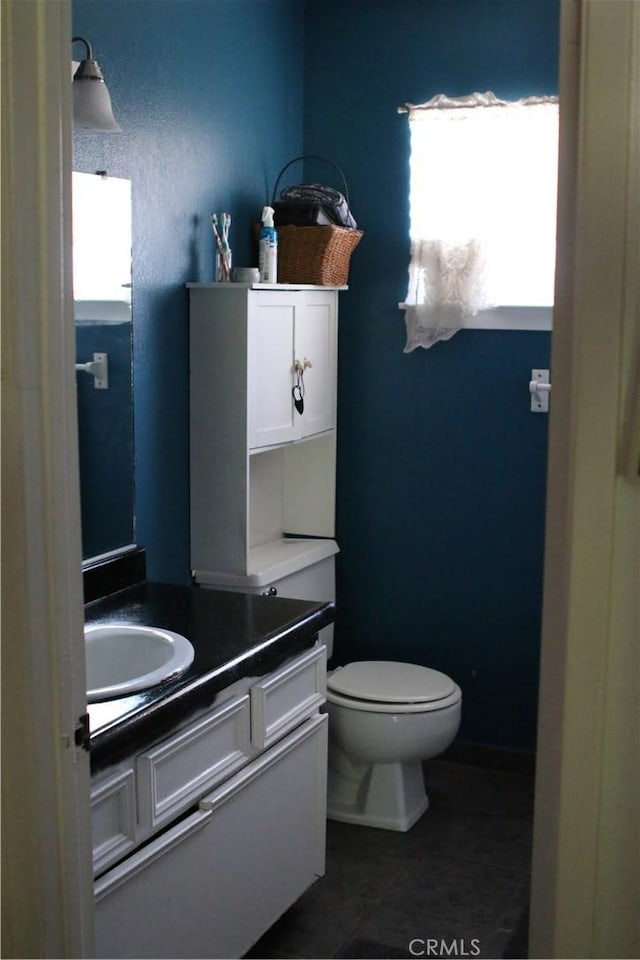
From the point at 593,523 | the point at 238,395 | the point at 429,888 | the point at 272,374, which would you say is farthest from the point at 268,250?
the point at 593,523

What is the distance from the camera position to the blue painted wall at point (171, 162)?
2.82m

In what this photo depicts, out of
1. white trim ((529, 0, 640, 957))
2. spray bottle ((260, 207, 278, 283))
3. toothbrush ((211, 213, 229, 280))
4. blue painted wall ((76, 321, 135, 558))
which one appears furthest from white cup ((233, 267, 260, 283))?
white trim ((529, 0, 640, 957))

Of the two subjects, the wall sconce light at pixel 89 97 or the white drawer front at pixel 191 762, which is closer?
the white drawer front at pixel 191 762

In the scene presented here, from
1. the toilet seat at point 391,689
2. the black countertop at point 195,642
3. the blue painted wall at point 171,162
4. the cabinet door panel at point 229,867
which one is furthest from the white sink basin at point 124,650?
the toilet seat at point 391,689

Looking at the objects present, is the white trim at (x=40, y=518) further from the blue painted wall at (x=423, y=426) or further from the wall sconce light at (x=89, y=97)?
the blue painted wall at (x=423, y=426)

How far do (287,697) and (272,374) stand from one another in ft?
3.45

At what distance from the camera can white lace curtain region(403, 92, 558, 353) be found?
3.60 m

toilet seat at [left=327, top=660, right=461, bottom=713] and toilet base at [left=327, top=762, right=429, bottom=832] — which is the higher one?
toilet seat at [left=327, top=660, right=461, bottom=713]

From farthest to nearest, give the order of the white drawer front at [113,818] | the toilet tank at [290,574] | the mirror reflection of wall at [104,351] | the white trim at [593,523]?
the toilet tank at [290,574] → the mirror reflection of wall at [104,351] → the white drawer front at [113,818] → the white trim at [593,523]

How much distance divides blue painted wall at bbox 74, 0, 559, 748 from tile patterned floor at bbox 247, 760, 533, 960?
1.31 ft

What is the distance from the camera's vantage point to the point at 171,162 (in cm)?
305

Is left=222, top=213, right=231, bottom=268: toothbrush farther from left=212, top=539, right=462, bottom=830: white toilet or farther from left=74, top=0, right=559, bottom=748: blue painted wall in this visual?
left=212, top=539, right=462, bottom=830: white toilet

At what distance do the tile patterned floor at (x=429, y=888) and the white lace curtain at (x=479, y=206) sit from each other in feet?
5.07

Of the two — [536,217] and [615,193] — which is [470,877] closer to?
[536,217]
